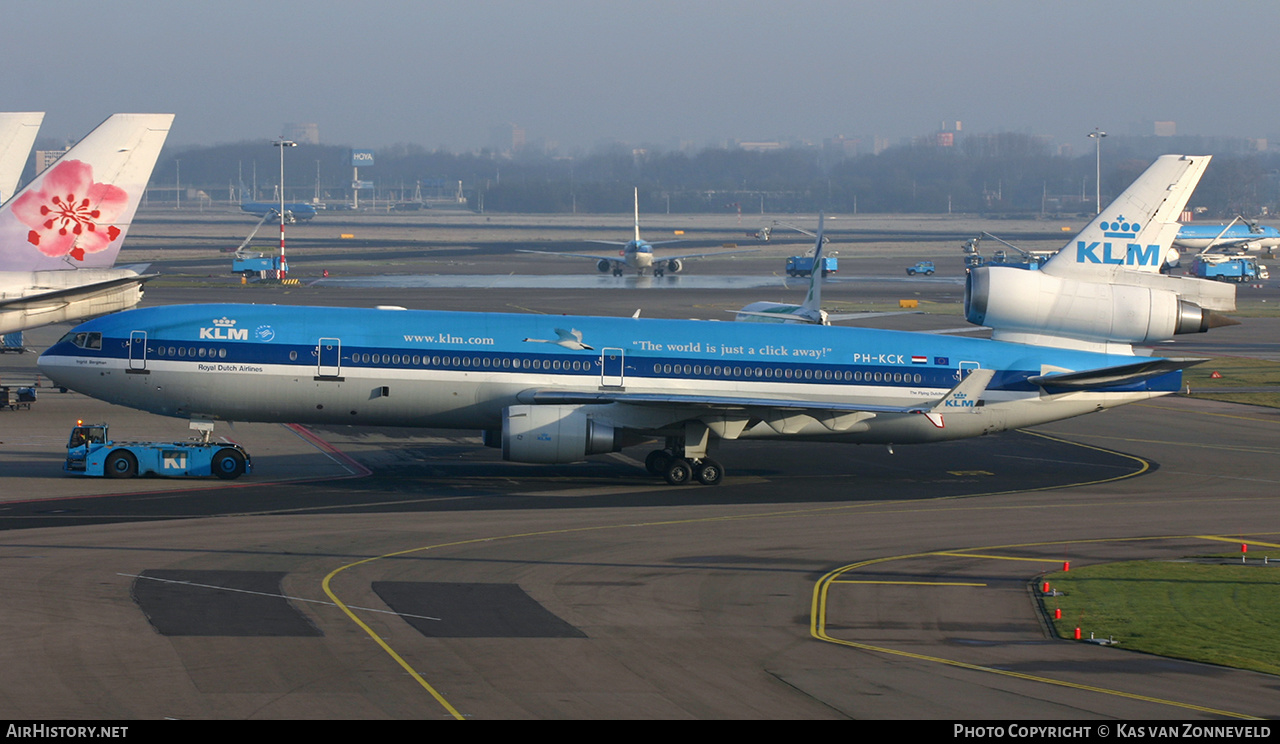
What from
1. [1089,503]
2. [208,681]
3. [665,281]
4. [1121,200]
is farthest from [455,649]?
[665,281]

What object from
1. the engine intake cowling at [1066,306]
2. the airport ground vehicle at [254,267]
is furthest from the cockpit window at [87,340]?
the airport ground vehicle at [254,267]

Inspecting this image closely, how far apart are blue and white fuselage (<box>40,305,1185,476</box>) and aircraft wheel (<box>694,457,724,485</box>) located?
19.4 inches

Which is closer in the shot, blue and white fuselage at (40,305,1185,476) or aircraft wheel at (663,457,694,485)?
blue and white fuselage at (40,305,1185,476)

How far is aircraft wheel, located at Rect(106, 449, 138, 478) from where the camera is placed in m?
43.0

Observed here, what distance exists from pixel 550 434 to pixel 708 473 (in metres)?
6.01

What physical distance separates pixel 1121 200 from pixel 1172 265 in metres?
123

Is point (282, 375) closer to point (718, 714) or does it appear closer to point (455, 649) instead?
point (455, 649)

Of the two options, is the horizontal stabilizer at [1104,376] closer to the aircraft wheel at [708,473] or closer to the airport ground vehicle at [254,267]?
the aircraft wheel at [708,473]

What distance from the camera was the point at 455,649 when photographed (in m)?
24.8

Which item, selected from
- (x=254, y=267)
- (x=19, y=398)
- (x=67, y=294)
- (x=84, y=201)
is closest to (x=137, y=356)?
(x=67, y=294)

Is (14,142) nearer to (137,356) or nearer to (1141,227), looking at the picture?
(137,356)

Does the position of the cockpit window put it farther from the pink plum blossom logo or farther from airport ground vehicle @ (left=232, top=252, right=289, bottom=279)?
airport ground vehicle @ (left=232, top=252, right=289, bottom=279)

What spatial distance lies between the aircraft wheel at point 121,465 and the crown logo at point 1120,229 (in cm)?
3447

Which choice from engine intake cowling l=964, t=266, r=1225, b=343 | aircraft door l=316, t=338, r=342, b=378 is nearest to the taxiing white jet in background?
engine intake cowling l=964, t=266, r=1225, b=343
